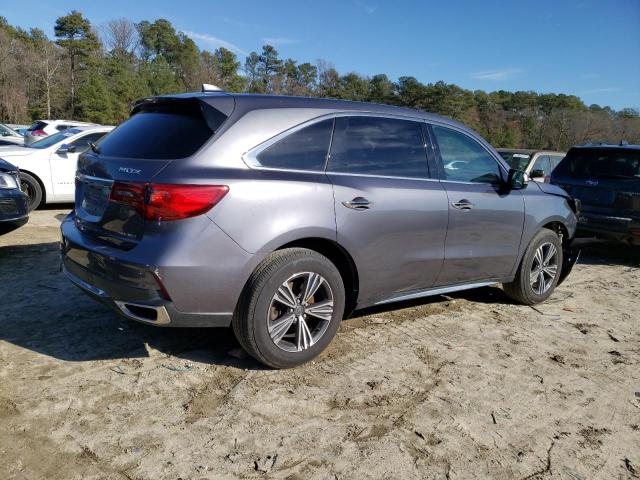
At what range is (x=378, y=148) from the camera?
3.86 meters

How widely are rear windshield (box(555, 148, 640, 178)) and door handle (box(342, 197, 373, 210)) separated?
556cm

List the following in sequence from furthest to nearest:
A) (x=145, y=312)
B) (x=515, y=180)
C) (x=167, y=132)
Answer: (x=515, y=180) < (x=167, y=132) < (x=145, y=312)

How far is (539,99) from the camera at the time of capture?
5422cm

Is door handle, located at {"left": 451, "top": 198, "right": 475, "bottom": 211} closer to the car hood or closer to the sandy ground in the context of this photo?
the sandy ground

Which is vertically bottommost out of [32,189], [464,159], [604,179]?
[32,189]

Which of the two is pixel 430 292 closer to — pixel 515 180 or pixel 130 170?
pixel 515 180

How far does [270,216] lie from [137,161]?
2.86 feet

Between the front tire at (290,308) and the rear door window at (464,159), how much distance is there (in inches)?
60.9

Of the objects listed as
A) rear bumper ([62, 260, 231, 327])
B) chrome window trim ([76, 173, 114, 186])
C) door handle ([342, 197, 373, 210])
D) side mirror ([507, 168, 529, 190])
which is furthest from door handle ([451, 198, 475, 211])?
chrome window trim ([76, 173, 114, 186])

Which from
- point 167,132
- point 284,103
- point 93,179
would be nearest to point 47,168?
point 93,179

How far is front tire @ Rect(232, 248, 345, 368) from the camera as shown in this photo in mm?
3139

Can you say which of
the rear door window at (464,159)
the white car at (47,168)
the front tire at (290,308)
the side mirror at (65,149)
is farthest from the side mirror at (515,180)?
the side mirror at (65,149)

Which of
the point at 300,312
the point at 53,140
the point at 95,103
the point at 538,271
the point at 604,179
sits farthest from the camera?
the point at 95,103

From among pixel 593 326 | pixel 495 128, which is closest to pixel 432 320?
pixel 593 326
